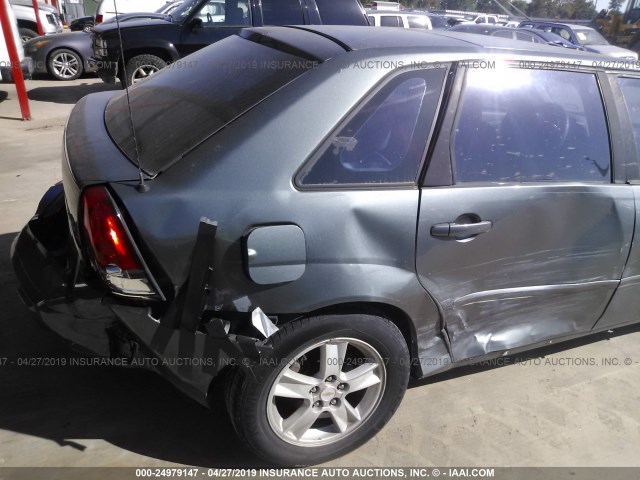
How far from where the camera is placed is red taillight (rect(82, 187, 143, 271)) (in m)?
1.91

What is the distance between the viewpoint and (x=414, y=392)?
282cm

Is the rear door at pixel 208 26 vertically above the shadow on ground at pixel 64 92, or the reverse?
the rear door at pixel 208 26

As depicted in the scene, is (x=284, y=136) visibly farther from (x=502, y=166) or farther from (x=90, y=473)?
(x=90, y=473)

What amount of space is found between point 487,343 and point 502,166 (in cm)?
81

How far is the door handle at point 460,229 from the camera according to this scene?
7.23ft

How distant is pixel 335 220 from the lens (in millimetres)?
2035

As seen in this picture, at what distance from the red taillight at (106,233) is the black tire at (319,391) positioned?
587 millimetres

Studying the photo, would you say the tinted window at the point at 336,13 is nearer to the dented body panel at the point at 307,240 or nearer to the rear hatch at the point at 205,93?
the rear hatch at the point at 205,93

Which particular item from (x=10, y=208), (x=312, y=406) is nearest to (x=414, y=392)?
(x=312, y=406)

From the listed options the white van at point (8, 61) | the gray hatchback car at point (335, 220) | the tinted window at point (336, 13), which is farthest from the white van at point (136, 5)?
the gray hatchback car at point (335, 220)

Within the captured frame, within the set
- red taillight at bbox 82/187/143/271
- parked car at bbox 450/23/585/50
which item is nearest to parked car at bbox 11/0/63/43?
parked car at bbox 450/23/585/50

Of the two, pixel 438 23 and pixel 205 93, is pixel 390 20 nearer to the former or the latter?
pixel 438 23

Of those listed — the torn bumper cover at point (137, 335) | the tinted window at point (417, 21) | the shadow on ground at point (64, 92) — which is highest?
the torn bumper cover at point (137, 335)

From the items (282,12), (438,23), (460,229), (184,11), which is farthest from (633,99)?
(438,23)
